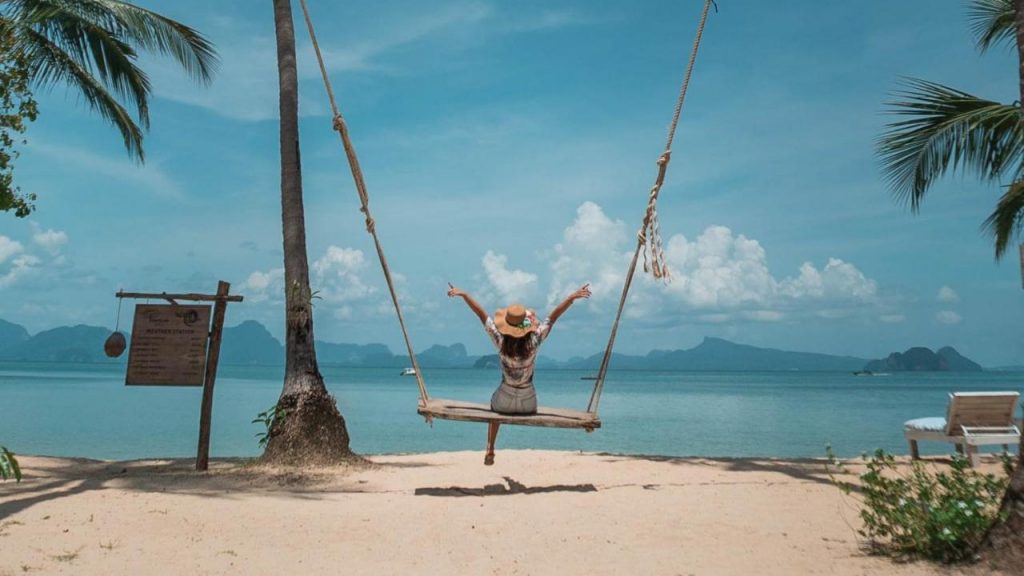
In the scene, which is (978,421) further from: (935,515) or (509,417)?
(509,417)

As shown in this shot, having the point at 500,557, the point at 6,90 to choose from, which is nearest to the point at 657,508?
the point at 500,557

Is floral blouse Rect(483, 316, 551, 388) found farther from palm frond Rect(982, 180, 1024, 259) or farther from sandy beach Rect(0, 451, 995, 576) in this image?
palm frond Rect(982, 180, 1024, 259)

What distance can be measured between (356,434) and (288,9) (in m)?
12.2

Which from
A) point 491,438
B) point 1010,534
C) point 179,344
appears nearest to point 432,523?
point 491,438

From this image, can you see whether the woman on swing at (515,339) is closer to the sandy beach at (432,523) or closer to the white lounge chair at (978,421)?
the sandy beach at (432,523)

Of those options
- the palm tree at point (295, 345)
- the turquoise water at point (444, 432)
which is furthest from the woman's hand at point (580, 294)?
the turquoise water at point (444, 432)

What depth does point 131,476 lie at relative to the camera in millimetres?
6633

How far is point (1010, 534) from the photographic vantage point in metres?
3.28

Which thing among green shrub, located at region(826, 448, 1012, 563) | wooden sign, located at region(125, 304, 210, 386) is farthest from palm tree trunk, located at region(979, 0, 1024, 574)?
wooden sign, located at region(125, 304, 210, 386)

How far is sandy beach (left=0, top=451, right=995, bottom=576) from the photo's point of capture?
374cm

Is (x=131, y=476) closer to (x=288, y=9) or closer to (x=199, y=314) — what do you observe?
(x=199, y=314)

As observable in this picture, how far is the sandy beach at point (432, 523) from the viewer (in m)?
3.74

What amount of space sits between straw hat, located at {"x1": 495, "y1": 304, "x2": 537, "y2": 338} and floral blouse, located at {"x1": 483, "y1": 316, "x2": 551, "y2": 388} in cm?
6

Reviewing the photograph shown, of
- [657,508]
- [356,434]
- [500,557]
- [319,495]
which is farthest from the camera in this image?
[356,434]
